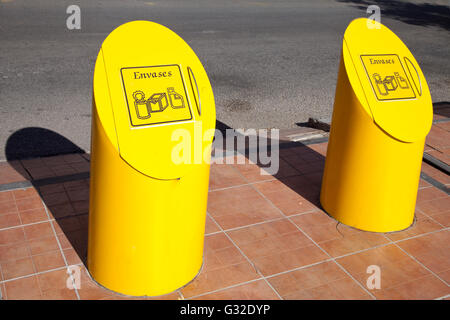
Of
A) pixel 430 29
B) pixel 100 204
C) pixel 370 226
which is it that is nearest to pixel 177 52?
pixel 100 204

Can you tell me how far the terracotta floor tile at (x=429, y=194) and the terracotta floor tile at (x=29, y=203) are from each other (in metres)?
3.72

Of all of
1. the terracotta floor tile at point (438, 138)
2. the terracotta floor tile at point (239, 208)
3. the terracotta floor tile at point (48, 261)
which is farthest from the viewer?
the terracotta floor tile at point (438, 138)

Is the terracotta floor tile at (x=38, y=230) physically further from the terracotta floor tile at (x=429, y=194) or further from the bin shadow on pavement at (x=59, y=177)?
the terracotta floor tile at (x=429, y=194)

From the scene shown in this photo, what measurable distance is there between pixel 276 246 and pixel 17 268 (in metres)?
2.07

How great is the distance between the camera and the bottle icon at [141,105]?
3328mm

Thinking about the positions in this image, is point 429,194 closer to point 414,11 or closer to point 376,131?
point 376,131

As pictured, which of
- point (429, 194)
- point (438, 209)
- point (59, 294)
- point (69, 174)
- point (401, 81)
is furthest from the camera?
point (69, 174)

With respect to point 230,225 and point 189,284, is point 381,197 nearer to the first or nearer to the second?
point 230,225

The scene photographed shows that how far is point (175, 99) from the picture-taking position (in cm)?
345

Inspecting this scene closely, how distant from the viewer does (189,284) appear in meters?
3.87

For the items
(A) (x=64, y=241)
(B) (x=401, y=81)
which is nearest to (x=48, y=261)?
(A) (x=64, y=241)

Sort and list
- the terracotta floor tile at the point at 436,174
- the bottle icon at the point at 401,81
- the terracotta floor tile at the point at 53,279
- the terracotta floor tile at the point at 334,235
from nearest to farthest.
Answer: the terracotta floor tile at the point at 53,279, the terracotta floor tile at the point at 334,235, the bottle icon at the point at 401,81, the terracotta floor tile at the point at 436,174

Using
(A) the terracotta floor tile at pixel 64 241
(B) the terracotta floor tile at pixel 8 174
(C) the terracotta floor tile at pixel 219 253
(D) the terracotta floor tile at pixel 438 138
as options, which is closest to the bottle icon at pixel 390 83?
(C) the terracotta floor tile at pixel 219 253

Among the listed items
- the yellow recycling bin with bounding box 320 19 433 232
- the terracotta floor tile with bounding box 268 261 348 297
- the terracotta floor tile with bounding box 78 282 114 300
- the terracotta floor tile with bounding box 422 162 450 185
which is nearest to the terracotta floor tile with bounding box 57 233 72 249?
the terracotta floor tile with bounding box 78 282 114 300
